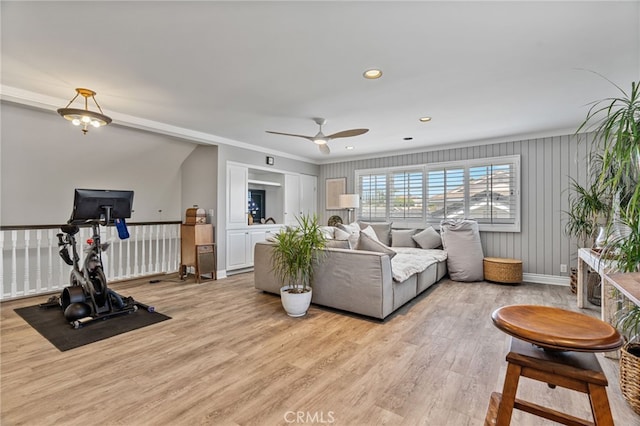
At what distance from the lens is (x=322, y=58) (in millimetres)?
2545

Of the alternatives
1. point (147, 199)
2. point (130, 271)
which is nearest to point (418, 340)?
point (130, 271)

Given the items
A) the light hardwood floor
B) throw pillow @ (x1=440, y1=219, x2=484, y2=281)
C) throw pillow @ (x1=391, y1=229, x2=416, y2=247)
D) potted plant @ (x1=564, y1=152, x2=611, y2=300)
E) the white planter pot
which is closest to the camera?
the light hardwood floor

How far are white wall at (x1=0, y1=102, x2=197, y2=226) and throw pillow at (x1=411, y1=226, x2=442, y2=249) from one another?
4.54m

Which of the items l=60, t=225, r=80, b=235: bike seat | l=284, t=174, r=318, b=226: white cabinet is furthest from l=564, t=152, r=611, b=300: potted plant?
l=60, t=225, r=80, b=235: bike seat

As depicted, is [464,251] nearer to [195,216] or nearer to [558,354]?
[558,354]

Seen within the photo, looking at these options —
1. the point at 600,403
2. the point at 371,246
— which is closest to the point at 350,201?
the point at 371,246

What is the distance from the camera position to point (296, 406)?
1.83 meters

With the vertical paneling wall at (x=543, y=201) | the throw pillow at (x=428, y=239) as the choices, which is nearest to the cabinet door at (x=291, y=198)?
the throw pillow at (x=428, y=239)

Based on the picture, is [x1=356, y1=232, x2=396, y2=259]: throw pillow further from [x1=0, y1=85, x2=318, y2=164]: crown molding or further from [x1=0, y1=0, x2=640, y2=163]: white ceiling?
[x1=0, y1=85, x2=318, y2=164]: crown molding

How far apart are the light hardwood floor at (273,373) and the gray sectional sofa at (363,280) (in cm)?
17

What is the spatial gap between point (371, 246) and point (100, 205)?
3.06 metres

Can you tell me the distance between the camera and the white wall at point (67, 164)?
4.02m

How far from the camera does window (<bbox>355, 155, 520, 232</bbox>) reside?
5.19 metres

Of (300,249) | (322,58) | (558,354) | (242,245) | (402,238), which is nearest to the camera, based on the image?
(558,354)
